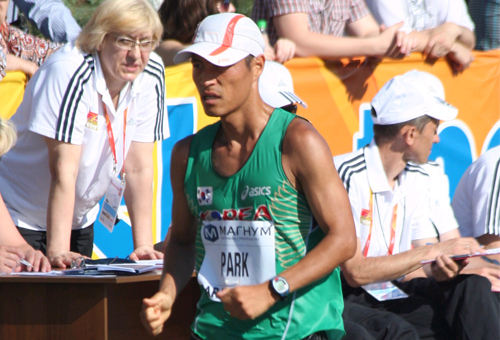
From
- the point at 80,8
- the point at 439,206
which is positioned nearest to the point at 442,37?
the point at 439,206

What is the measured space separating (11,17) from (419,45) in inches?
123

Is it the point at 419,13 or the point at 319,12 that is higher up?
the point at 419,13

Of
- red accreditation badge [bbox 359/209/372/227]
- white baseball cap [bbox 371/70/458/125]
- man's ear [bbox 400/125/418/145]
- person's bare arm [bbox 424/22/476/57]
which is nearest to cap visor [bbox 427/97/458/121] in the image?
white baseball cap [bbox 371/70/458/125]

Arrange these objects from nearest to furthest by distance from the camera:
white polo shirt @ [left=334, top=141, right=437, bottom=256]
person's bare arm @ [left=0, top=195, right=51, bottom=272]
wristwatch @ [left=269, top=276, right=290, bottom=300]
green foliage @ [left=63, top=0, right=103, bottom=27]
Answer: wristwatch @ [left=269, top=276, right=290, bottom=300] → person's bare arm @ [left=0, top=195, right=51, bottom=272] → white polo shirt @ [left=334, top=141, right=437, bottom=256] → green foliage @ [left=63, top=0, right=103, bottom=27]

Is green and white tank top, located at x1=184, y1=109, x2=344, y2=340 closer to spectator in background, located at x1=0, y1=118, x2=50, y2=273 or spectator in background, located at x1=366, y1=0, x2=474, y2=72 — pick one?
spectator in background, located at x1=0, y1=118, x2=50, y2=273

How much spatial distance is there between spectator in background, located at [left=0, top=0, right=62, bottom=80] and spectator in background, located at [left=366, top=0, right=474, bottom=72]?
8.63 ft

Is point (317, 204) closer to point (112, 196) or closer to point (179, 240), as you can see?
point (179, 240)

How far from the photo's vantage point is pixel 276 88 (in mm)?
3902

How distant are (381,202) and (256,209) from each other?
1.72m

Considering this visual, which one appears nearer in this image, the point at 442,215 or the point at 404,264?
the point at 404,264

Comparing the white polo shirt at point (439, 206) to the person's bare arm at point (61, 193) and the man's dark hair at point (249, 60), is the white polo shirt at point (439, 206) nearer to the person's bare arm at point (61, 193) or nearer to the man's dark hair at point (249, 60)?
the person's bare arm at point (61, 193)

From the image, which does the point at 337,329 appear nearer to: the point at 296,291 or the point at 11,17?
the point at 296,291

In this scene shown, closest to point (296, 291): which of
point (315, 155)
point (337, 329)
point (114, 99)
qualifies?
point (337, 329)

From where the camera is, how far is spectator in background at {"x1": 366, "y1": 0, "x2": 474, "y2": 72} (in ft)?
19.4
